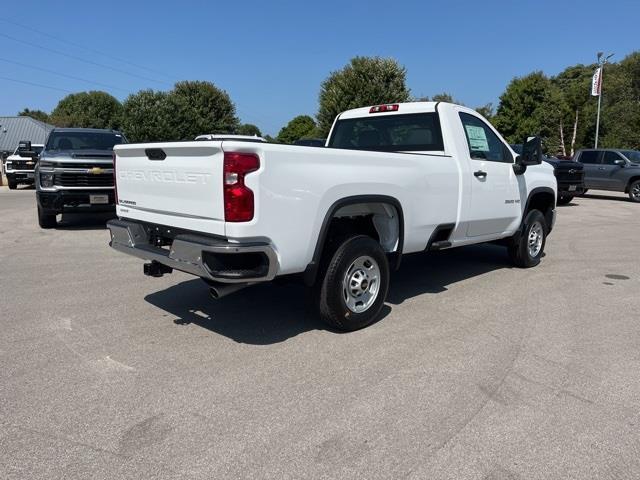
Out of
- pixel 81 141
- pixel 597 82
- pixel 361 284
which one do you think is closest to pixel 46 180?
pixel 81 141

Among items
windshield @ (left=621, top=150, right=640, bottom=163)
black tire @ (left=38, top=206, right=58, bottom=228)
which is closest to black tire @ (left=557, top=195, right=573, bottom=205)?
windshield @ (left=621, top=150, right=640, bottom=163)

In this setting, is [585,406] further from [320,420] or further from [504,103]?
[504,103]

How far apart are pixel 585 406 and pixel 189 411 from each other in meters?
2.48

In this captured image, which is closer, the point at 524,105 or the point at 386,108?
the point at 386,108

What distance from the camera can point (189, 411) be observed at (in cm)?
314

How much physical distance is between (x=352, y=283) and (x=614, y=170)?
58.8 ft

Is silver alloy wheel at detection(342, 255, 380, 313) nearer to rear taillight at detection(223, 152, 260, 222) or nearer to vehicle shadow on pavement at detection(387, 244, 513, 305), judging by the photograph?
vehicle shadow on pavement at detection(387, 244, 513, 305)

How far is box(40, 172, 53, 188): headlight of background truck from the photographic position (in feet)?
31.2

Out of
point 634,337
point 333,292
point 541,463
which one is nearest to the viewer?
point 541,463

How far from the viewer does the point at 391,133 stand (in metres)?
5.93

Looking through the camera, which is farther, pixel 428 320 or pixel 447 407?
pixel 428 320

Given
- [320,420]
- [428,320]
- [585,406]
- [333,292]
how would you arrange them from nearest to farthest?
[320,420]
[585,406]
[333,292]
[428,320]

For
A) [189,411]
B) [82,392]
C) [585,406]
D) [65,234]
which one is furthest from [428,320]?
[65,234]

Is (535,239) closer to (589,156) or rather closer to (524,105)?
(589,156)
